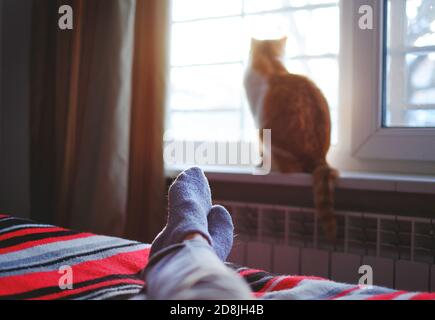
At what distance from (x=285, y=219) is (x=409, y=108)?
0.50 metres

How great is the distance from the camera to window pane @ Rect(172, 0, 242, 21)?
1.70 metres

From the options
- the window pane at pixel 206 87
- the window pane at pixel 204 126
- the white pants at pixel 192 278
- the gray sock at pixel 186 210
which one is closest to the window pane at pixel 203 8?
the window pane at pixel 206 87

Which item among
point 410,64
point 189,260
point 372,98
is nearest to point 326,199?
point 372,98

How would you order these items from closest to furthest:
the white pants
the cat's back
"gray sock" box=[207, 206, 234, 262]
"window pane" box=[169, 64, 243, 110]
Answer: the white pants → "gray sock" box=[207, 206, 234, 262] → the cat's back → "window pane" box=[169, 64, 243, 110]

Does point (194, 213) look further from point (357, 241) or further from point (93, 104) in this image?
point (93, 104)

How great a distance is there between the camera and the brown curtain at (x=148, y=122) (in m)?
1.59

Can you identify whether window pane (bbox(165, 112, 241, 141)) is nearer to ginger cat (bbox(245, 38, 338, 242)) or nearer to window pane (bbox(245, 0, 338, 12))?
ginger cat (bbox(245, 38, 338, 242))

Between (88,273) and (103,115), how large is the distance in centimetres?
93

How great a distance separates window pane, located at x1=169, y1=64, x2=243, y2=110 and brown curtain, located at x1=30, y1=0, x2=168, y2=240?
0.19 m

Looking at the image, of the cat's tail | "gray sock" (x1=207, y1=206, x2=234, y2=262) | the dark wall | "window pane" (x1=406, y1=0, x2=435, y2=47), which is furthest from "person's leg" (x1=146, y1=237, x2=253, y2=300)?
the dark wall

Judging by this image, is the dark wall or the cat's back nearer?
the cat's back

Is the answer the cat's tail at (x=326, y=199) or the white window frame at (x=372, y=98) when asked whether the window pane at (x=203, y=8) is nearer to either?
the white window frame at (x=372, y=98)

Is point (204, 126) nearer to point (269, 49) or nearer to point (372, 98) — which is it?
point (269, 49)

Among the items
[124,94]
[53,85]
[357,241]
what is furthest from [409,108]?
[53,85]
